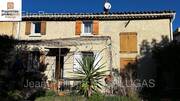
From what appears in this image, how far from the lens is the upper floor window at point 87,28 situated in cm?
2609

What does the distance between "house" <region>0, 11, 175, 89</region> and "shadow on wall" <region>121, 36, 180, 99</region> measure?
0.50 meters

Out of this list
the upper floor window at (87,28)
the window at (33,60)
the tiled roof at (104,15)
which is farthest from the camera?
the upper floor window at (87,28)

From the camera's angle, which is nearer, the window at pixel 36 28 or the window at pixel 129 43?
the window at pixel 129 43

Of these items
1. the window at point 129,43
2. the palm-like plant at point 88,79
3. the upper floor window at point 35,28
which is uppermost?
the upper floor window at point 35,28

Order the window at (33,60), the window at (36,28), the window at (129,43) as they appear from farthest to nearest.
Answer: the window at (36,28)
the window at (33,60)
the window at (129,43)

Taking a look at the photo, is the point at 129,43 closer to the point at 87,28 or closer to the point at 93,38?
the point at 93,38

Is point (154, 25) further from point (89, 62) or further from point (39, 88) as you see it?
point (39, 88)

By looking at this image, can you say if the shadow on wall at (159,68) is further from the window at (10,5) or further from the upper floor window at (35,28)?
the window at (10,5)

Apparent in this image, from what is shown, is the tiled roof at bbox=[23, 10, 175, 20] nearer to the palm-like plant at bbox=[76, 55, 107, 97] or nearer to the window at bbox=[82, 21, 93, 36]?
the window at bbox=[82, 21, 93, 36]

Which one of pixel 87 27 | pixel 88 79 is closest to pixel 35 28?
pixel 87 27

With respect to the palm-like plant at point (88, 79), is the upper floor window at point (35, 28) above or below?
above

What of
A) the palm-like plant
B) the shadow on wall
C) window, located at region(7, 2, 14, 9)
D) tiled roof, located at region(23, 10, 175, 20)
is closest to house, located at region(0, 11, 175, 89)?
tiled roof, located at region(23, 10, 175, 20)

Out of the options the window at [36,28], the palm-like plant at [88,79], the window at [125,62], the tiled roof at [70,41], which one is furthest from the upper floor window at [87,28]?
the palm-like plant at [88,79]

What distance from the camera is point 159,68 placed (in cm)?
2411
